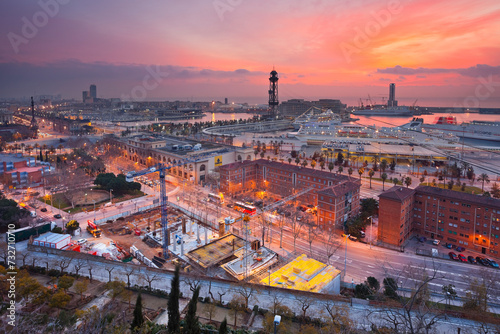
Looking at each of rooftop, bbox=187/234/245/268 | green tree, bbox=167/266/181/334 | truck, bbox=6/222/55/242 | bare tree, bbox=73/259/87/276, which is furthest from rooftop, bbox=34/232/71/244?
green tree, bbox=167/266/181/334

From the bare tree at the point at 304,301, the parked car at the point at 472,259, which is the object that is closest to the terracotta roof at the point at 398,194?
the parked car at the point at 472,259

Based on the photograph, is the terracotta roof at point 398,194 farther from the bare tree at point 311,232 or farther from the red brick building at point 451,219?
the bare tree at point 311,232

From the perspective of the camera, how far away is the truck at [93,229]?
8.34 meters

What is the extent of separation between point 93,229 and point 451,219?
9.56 m

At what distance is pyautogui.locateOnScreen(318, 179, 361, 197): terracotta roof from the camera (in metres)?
8.58

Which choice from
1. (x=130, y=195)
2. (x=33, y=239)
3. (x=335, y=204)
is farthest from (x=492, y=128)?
(x=33, y=239)

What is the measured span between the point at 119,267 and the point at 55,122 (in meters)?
32.1

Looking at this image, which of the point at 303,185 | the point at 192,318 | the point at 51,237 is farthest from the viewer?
the point at 303,185

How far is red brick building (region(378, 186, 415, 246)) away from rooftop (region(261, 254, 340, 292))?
255cm

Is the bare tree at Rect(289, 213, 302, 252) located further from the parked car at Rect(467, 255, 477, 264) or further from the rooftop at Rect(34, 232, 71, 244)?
the rooftop at Rect(34, 232, 71, 244)

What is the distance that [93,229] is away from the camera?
28.1 ft

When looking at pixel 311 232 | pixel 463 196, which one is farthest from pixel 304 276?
pixel 463 196

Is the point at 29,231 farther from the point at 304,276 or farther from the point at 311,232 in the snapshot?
the point at 311,232

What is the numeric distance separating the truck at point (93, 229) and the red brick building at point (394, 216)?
24.7ft
